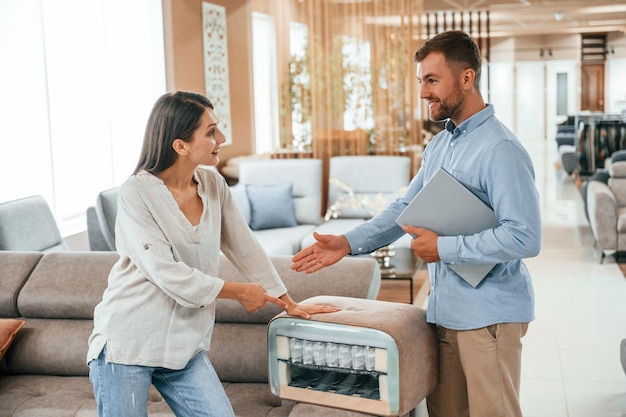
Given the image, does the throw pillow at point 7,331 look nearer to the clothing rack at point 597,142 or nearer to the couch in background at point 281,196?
the couch in background at point 281,196

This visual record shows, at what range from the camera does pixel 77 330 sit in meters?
2.89

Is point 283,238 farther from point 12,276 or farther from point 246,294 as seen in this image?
point 246,294

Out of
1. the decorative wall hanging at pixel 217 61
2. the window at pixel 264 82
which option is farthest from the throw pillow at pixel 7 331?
the decorative wall hanging at pixel 217 61

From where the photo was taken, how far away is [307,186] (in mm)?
6625

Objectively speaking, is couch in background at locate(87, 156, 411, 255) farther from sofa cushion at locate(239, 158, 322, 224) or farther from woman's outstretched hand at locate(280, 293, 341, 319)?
woman's outstretched hand at locate(280, 293, 341, 319)

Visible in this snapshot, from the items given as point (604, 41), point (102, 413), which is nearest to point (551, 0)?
point (604, 41)

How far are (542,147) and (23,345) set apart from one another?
58.6ft

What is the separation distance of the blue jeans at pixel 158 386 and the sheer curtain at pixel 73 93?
11.8 feet

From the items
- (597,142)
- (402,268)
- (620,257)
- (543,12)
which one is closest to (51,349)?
(402,268)

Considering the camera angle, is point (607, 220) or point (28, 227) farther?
point (607, 220)

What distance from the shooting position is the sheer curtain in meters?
5.32

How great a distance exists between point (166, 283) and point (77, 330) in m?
1.14

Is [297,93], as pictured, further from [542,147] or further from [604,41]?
[604,41]

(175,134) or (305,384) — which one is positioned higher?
(175,134)
